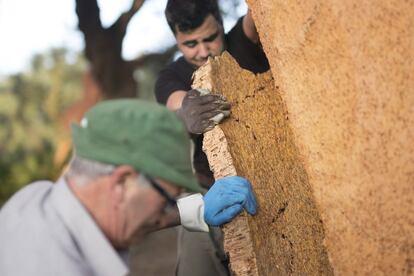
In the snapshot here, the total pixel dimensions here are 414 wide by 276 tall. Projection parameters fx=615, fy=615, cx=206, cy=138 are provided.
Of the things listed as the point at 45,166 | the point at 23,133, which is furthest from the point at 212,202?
the point at 23,133

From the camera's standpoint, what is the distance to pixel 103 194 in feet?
4.76

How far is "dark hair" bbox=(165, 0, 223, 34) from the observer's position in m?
3.43

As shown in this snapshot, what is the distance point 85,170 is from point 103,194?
0.24 ft

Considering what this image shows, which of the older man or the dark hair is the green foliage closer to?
the dark hair

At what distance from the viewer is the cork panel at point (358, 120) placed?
2172 mm

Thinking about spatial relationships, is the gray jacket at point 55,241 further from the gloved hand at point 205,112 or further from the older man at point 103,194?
the gloved hand at point 205,112

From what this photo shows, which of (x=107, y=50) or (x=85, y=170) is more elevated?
(x=85, y=170)

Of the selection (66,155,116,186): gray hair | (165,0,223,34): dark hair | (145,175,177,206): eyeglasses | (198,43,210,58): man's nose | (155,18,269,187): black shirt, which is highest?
(66,155,116,186): gray hair

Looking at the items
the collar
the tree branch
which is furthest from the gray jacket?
the tree branch

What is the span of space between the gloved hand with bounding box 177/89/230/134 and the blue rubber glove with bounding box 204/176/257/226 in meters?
0.25

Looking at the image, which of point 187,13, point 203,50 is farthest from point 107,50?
point 203,50

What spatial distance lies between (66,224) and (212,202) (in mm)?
997

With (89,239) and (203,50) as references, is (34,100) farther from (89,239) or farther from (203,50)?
(89,239)

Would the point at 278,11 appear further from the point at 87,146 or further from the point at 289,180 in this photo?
the point at 87,146
